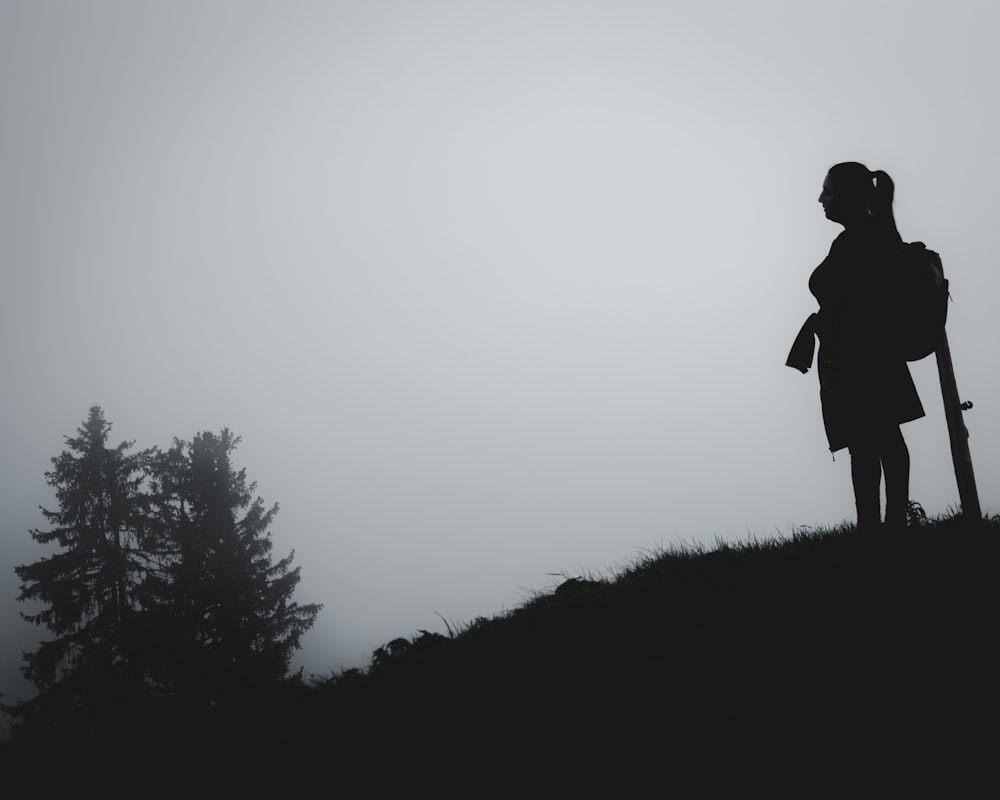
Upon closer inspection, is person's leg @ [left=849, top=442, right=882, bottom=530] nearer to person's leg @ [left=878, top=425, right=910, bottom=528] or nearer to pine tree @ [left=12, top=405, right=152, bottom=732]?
person's leg @ [left=878, top=425, right=910, bottom=528]

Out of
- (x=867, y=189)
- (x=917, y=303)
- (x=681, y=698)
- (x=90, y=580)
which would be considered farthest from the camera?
(x=90, y=580)

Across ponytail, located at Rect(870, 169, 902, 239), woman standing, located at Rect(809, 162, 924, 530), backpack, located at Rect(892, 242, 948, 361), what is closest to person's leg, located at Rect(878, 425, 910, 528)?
woman standing, located at Rect(809, 162, 924, 530)

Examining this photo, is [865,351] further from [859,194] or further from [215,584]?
[215,584]

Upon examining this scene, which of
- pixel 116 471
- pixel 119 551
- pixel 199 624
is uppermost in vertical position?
pixel 116 471

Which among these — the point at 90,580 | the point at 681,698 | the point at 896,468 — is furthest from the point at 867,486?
the point at 90,580

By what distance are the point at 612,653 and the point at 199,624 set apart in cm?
1826

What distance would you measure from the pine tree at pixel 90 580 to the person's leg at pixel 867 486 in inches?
767

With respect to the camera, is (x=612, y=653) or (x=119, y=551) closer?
(x=612, y=653)

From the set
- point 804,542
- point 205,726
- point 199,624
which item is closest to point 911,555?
point 804,542

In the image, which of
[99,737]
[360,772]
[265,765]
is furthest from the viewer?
[99,737]

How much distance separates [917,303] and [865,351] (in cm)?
47

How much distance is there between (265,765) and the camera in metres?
2.54

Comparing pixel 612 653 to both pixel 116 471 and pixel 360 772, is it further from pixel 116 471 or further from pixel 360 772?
pixel 116 471

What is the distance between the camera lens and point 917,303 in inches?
160
